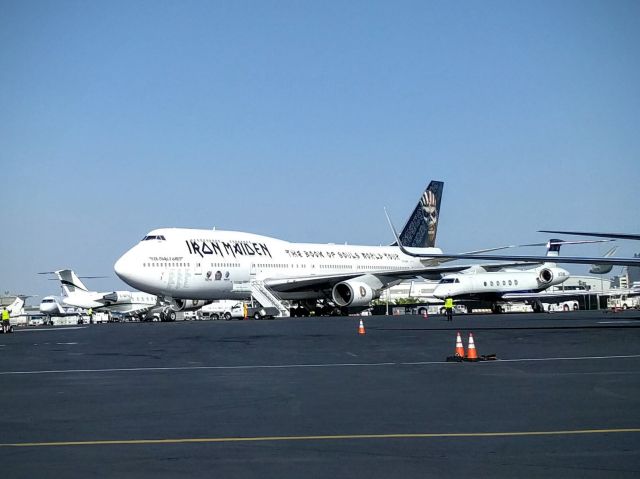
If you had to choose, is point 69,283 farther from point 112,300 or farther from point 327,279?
point 327,279

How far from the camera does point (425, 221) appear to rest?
72.8 metres

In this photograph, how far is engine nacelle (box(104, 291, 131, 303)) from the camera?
83.2m

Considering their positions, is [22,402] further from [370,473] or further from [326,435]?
[370,473]

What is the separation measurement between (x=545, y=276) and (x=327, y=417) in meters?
56.8

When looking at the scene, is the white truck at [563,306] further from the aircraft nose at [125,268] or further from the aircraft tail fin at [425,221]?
the aircraft nose at [125,268]

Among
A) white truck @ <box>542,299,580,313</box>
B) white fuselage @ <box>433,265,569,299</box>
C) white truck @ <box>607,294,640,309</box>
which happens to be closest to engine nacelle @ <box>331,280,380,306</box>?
white fuselage @ <box>433,265,569,299</box>

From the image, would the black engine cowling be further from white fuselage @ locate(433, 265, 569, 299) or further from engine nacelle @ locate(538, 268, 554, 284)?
engine nacelle @ locate(538, 268, 554, 284)

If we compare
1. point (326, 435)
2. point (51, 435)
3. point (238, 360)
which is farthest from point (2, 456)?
point (238, 360)

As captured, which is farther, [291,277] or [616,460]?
[291,277]

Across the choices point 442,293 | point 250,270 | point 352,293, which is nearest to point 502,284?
point 442,293

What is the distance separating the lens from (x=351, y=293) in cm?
5450

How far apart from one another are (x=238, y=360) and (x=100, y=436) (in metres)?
9.80

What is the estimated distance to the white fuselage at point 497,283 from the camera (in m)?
63.0

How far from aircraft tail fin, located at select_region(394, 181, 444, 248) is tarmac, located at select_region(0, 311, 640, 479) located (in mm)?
54286
